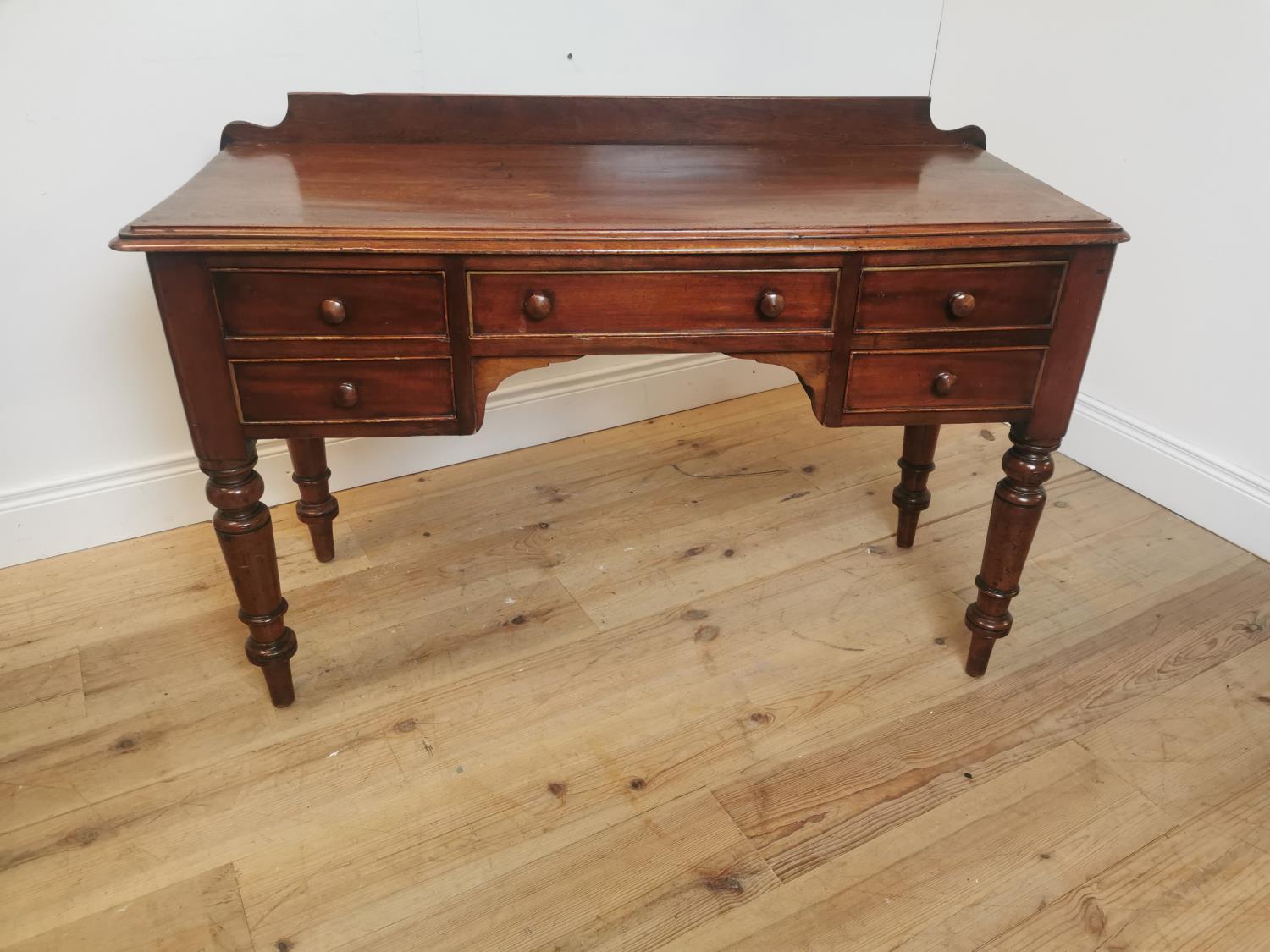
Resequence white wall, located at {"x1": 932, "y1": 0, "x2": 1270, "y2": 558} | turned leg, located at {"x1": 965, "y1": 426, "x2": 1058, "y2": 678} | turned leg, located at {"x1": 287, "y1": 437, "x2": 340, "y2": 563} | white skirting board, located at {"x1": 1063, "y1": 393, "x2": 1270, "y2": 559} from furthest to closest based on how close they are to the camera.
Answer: white skirting board, located at {"x1": 1063, "y1": 393, "x2": 1270, "y2": 559}, white wall, located at {"x1": 932, "y1": 0, "x2": 1270, "y2": 558}, turned leg, located at {"x1": 287, "y1": 437, "x2": 340, "y2": 563}, turned leg, located at {"x1": 965, "y1": 426, "x2": 1058, "y2": 678}

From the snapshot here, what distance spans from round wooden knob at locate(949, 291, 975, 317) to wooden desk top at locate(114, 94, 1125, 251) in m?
0.08

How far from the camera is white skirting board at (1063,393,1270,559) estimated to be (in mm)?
2078

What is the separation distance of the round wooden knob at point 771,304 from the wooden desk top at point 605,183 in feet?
0.23

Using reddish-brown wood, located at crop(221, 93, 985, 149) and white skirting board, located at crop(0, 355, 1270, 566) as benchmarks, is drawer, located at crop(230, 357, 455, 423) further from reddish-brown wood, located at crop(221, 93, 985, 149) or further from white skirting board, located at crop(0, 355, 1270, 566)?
white skirting board, located at crop(0, 355, 1270, 566)

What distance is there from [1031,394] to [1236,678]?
0.78 metres

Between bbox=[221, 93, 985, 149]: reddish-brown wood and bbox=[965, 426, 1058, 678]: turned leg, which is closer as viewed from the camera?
bbox=[965, 426, 1058, 678]: turned leg

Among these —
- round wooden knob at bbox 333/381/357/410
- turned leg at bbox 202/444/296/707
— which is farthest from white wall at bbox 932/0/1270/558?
turned leg at bbox 202/444/296/707

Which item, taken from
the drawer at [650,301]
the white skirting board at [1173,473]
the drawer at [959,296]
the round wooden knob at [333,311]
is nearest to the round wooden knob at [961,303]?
the drawer at [959,296]

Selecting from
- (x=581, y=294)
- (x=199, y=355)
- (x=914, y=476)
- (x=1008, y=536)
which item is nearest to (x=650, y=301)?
(x=581, y=294)

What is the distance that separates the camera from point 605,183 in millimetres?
1518

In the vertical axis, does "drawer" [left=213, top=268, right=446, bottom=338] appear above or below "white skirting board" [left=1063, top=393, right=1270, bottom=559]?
above

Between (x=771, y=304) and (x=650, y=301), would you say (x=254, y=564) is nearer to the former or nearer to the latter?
(x=650, y=301)

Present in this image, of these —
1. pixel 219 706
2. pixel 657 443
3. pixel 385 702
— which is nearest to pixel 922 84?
pixel 657 443

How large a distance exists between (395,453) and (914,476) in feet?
4.03
